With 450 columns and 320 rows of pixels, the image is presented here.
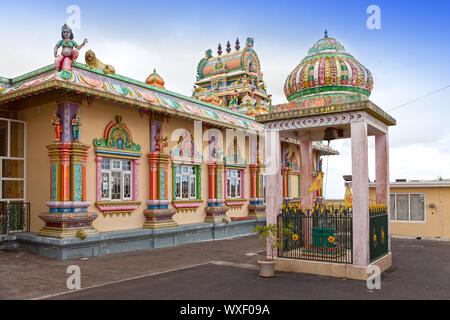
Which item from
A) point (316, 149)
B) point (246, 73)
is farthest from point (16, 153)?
point (316, 149)

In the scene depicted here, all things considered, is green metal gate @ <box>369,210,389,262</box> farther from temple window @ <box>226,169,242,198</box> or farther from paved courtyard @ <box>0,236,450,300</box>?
temple window @ <box>226,169,242,198</box>

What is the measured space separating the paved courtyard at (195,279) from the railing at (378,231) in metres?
0.53

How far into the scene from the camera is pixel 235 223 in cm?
1830

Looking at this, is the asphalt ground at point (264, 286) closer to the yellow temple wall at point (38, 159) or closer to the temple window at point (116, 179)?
the temple window at point (116, 179)

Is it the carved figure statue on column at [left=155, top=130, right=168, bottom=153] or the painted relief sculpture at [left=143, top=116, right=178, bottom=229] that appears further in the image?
the carved figure statue on column at [left=155, top=130, right=168, bottom=153]

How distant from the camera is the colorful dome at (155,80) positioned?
15875 mm

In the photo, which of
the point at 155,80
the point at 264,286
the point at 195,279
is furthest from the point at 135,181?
the point at 264,286

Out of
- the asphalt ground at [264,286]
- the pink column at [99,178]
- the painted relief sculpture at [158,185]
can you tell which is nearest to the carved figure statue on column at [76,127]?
the pink column at [99,178]

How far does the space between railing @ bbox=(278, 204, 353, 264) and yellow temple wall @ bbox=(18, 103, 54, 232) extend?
7.54 metres

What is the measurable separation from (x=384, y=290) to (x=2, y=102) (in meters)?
11.9

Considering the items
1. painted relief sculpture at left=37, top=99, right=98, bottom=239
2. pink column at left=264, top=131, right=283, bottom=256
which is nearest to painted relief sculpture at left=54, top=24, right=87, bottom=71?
painted relief sculpture at left=37, top=99, right=98, bottom=239

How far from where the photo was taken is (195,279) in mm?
8641

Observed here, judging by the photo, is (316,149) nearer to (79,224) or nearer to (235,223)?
(235,223)

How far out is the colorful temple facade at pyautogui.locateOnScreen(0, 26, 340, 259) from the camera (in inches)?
461
